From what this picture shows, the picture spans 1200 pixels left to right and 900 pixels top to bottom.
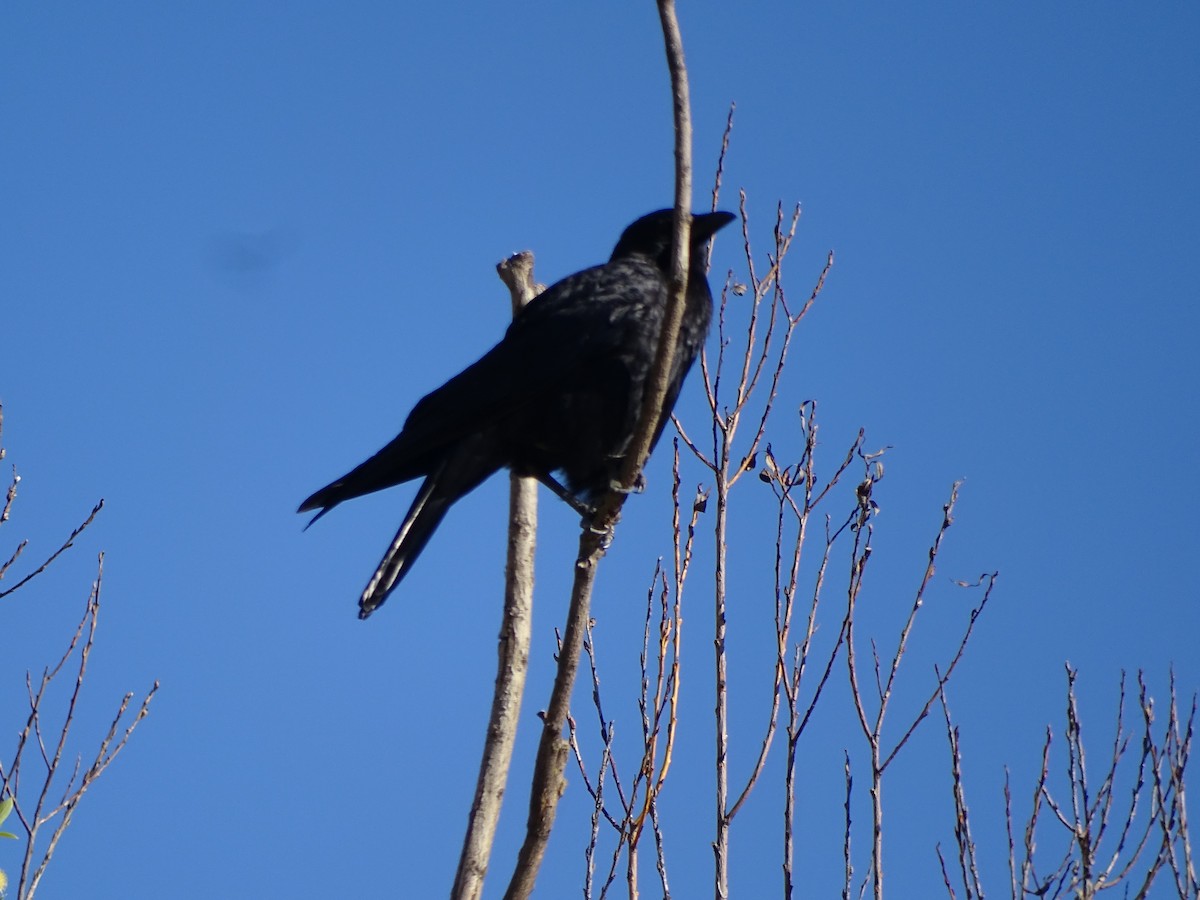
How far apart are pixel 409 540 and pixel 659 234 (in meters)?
2.32

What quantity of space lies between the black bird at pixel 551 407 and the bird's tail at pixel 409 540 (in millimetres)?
Answer: 12

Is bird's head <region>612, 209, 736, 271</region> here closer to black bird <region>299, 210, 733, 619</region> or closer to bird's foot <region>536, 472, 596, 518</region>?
black bird <region>299, 210, 733, 619</region>

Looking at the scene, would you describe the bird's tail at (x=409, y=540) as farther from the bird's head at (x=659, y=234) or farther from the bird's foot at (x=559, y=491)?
the bird's head at (x=659, y=234)

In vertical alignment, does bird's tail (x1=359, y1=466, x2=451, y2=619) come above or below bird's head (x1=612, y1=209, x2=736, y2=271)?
below

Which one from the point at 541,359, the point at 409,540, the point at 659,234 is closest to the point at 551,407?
the point at 541,359

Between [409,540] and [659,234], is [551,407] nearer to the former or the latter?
[409,540]

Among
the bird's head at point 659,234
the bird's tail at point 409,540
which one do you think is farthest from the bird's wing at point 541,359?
the bird's head at point 659,234

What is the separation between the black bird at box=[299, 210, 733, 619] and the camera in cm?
490

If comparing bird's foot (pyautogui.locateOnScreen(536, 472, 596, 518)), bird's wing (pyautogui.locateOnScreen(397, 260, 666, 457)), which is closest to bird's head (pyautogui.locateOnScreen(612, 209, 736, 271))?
bird's wing (pyautogui.locateOnScreen(397, 260, 666, 457))

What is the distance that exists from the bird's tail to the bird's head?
5.69 ft

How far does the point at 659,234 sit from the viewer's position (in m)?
6.04

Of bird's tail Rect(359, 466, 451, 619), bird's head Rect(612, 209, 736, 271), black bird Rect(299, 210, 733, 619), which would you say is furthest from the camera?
bird's head Rect(612, 209, 736, 271)

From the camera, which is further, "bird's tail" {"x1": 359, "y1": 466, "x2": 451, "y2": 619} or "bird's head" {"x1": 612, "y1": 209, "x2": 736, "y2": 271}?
"bird's head" {"x1": 612, "y1": 209, "x2": 736, "y2": 271}

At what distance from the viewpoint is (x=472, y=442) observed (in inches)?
195
